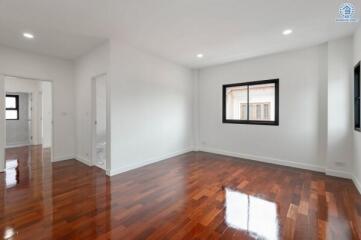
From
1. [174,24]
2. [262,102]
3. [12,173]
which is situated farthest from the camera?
[262,102]

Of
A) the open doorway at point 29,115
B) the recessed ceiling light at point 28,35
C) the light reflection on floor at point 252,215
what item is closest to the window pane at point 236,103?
the light reflection on floor at point 252,215

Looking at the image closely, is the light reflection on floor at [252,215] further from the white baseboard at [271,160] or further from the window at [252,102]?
the window at [252,102]

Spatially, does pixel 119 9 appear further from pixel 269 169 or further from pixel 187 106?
pixel 269 169

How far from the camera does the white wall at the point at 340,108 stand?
3.32m

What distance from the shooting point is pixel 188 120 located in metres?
5.74

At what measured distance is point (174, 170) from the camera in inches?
155

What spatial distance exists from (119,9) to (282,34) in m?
2.85

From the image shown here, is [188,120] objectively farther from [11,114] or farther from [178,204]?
[11,114]

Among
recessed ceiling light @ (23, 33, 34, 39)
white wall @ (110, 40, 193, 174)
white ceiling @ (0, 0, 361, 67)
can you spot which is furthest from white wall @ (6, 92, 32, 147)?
white wall @ (110, 40, 193, 174)

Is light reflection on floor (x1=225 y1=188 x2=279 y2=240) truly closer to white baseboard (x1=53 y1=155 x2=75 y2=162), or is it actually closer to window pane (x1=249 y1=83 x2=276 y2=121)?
window pane (x1=249 y1=83 x2=276 y2=121)

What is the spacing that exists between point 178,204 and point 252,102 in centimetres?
350

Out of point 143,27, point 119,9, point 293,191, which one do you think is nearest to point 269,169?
point 293,191

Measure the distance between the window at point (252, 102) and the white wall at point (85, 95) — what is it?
11.2ft

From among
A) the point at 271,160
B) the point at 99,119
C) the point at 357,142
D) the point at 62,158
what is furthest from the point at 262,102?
the point at 62,158
